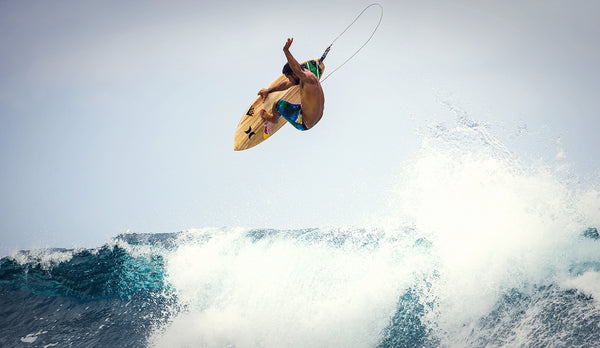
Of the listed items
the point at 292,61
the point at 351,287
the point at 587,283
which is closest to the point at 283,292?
the point at 351,287

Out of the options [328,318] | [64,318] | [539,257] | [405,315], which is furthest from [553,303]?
[64,318]

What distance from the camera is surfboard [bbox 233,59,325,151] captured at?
6.98 m

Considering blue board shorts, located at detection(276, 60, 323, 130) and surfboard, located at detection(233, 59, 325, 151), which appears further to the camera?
surfboard, located at detection(233, 59, 325, 151)

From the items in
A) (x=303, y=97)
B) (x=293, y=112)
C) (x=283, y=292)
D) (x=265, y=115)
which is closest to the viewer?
(x=303, y=97)

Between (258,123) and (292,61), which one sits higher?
(292,61)

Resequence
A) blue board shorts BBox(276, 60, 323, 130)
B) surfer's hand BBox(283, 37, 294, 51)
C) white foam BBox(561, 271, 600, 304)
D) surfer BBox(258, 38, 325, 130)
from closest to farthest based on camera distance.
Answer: surfer's hand BBox(283, 37, 294, 51), surfer BBox(258, 38, 325, 130), white foam BBox(561, 271, 600, 304), blue board shorts BBox(276, 60, 323, 130)

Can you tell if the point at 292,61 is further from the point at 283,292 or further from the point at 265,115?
the point at 283,292

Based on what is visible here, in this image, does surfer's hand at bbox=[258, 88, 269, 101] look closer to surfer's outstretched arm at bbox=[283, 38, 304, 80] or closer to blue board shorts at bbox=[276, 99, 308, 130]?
blue board shorts at bbox=[276, 99, 308, 130]

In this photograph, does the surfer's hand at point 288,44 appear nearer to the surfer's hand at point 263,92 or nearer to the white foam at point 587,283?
the surfer's hand at point 263,92

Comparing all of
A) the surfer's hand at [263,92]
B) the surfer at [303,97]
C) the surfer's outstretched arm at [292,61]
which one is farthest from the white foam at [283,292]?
the surfer's outstretched arm at [292,61]

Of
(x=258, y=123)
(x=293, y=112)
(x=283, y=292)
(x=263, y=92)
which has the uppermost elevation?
(x=263, y=92)

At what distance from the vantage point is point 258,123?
724 centimetres

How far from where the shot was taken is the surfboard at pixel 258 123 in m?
6.98

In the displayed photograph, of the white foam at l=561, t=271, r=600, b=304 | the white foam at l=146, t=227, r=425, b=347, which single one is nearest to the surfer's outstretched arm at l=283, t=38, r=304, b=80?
the white foam at l=146, t=227, r=425, b=347
